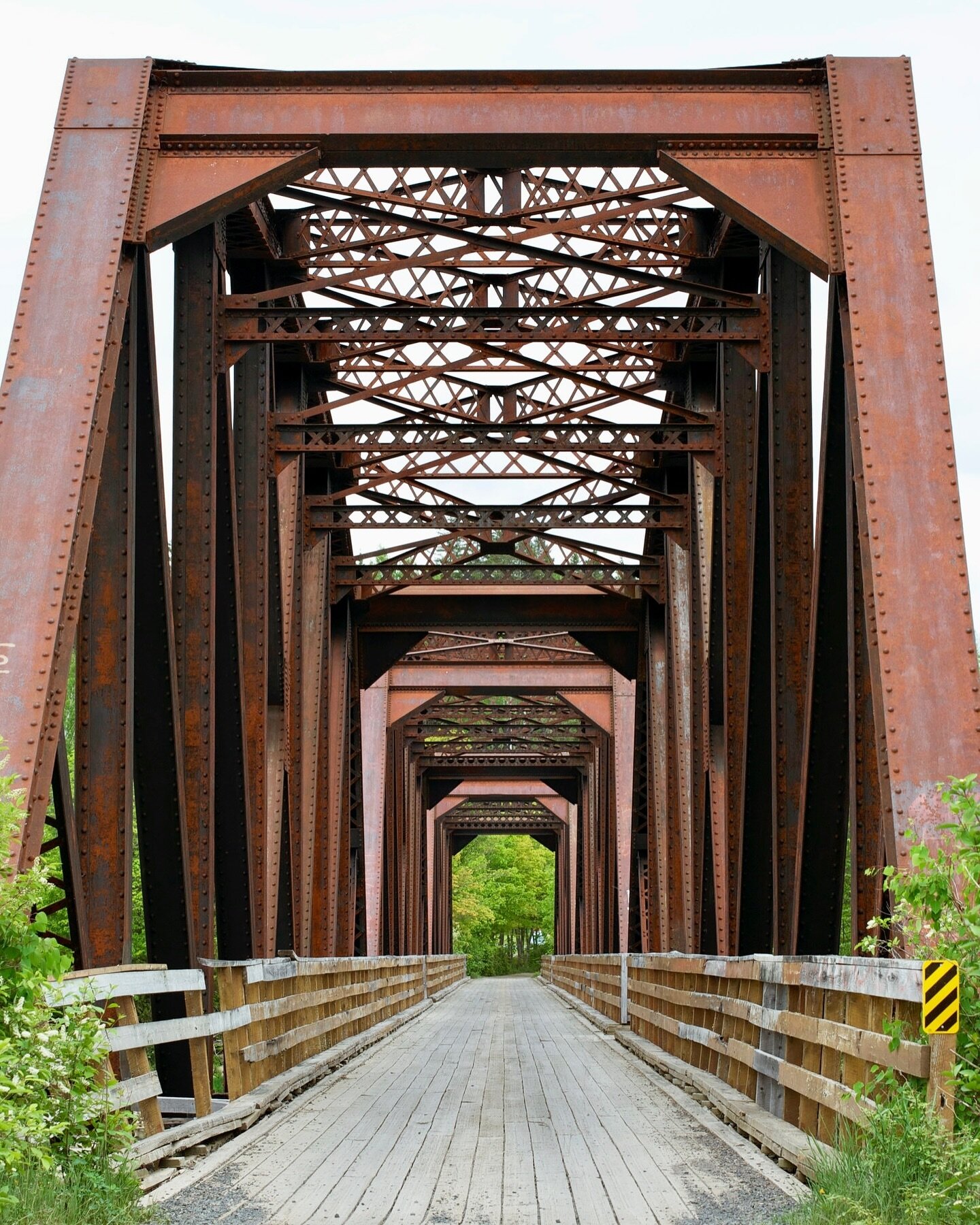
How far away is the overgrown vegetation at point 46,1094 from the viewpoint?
13.5 ft

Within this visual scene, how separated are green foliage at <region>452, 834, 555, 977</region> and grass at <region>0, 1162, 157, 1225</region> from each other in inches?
2795

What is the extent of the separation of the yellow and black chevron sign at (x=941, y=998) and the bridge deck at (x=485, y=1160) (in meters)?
1.22

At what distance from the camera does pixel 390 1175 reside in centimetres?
612

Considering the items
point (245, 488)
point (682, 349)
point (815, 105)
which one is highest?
point (682, 349)

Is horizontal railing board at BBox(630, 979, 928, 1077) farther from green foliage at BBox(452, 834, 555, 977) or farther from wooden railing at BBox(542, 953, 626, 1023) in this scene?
green foliage at BBox(452, 834, 555, 977)

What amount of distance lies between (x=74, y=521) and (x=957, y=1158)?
16.1ft

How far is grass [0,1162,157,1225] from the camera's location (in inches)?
164

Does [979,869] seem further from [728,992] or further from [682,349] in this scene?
[682,349]

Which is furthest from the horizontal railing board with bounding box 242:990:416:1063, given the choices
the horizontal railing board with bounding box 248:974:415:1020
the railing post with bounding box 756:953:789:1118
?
the railing post with bounding box 756:953:789:1118

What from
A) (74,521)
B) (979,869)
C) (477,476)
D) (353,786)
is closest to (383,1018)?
(353,786)

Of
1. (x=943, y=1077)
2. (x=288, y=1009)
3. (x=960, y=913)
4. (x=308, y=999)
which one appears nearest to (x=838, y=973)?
(x=960, y=913)

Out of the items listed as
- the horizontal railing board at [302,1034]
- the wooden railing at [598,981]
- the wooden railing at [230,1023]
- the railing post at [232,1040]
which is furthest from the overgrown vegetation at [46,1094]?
the wooden railing at [598,981]

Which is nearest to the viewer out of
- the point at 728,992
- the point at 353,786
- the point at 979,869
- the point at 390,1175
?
the point at 979,869

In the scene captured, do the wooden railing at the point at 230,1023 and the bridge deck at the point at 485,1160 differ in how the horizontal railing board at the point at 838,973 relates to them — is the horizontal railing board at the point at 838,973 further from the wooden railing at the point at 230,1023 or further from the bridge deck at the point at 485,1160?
the wooden railing at the point at 230,1023
